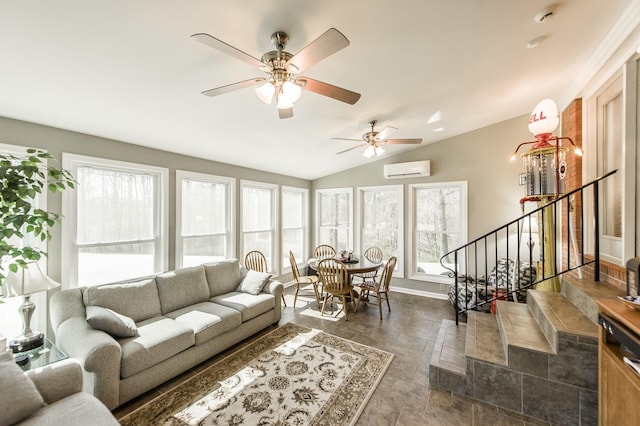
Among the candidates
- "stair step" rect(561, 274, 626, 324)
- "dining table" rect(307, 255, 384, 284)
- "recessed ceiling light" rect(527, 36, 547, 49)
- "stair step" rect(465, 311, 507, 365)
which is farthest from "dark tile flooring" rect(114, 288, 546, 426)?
"recessed ceiling light" rect(527, 36, 547, 49)

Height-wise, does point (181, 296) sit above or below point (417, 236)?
below

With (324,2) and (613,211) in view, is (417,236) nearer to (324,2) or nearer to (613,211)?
(613,211)

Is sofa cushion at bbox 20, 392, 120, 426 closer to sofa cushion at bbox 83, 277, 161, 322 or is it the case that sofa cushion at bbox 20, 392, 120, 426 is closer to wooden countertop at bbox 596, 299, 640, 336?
sofa cushion at bbox 83, 277, 161, 322

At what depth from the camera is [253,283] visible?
12.0 ft

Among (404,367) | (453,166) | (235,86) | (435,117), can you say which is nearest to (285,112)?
(235,86)

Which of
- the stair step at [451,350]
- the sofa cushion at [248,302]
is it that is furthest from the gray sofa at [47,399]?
the stair step at [451,350]

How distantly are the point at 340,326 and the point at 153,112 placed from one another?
342cm

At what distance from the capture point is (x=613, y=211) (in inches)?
101

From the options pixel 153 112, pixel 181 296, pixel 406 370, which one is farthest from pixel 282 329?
pixel 153 112

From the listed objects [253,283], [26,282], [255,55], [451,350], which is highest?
[255,55]

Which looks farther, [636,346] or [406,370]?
[406,370]

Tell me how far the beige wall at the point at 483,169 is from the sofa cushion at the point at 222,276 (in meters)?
3.42

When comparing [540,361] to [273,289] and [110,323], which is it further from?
[110,323]

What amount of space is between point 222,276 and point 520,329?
3.55 metres
